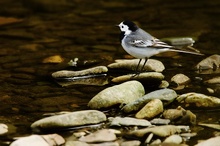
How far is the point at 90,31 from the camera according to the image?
10.6m

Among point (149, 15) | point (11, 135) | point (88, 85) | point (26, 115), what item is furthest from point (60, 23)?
point (11, 135)

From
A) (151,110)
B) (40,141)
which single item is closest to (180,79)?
(151,110)

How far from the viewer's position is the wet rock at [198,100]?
6.43m

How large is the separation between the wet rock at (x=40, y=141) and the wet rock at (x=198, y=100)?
1.74 m

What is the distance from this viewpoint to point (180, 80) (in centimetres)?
756

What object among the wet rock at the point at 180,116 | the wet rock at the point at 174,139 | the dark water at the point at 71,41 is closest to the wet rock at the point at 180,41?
the dark water at the point at 71,41

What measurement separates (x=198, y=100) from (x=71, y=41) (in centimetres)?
398

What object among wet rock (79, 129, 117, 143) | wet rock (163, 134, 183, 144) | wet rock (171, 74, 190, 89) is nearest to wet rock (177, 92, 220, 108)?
wet rock (171, 74, 190, 89)

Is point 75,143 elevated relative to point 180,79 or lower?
lower

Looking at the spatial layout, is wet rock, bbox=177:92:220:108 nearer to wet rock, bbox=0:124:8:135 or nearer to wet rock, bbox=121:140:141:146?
wet rock, bbox=121:140:141:146

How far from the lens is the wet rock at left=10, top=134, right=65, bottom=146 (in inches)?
206

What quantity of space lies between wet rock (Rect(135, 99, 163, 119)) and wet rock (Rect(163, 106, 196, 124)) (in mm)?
97

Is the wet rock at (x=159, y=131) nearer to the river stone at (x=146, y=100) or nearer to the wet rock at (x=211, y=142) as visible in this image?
the wet rock at (x=211, y=142)

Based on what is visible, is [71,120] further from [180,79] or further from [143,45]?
[180,79]
